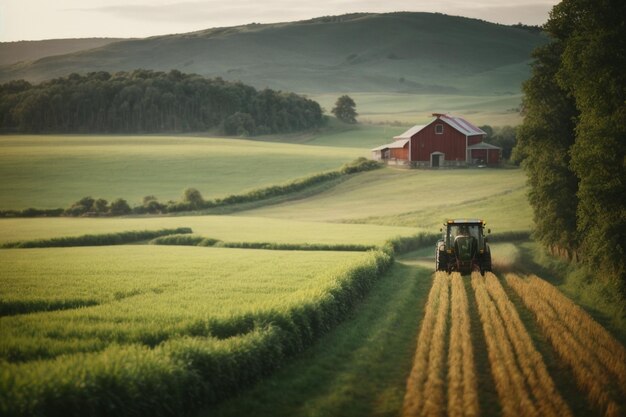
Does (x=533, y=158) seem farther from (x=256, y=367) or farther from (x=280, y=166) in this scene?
(x=280, y=166)

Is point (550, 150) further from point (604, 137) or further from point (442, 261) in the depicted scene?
point (604, 137)

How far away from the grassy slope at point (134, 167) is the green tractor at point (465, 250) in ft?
157

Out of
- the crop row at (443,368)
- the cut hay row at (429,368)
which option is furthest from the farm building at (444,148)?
the crop row at (443,368)

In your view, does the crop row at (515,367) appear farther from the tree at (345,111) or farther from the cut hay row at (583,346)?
the tree at (345,111)

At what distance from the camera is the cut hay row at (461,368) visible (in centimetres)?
1540

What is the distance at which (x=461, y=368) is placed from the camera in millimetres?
18609

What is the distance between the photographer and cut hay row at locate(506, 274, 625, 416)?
1645cm

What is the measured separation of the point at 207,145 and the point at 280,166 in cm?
2357

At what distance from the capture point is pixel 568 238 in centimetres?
3775

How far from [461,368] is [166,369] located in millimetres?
7416

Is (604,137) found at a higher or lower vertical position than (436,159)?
higher

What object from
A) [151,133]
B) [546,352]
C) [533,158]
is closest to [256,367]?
[546,352]

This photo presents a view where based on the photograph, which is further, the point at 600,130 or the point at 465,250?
the point at 465,250

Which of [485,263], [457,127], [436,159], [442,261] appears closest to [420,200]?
[436,159]
